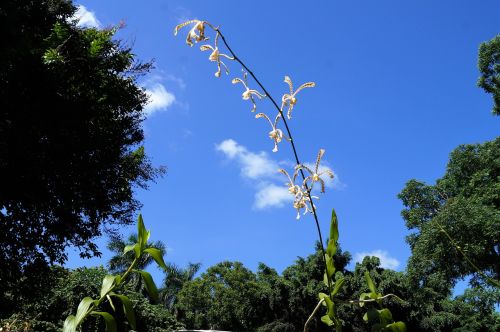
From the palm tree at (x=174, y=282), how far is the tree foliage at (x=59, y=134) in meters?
21.9

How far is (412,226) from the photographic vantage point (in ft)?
57.5

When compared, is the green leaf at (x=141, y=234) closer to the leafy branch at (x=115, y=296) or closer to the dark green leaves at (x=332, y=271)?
the leafy branch at (x=115, y=296)

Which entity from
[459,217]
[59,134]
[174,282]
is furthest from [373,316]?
[174,282]

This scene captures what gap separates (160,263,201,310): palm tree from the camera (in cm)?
3241

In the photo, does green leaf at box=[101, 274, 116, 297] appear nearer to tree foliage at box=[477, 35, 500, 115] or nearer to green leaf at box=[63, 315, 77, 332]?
green leaf at box=[63, 315, 77, 332]

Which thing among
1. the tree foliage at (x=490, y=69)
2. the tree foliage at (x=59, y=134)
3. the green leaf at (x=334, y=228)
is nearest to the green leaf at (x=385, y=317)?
the green leaf at (x=334, y=228)

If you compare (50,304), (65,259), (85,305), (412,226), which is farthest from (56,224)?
(412,226)

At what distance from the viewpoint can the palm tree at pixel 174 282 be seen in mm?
32406

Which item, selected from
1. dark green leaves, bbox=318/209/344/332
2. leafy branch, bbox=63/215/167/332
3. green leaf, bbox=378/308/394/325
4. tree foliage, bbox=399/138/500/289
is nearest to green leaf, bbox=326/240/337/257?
dark green leaves, bbox=318/209/344/332

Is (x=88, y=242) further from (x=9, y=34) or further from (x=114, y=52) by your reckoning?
(x=9, y=34)

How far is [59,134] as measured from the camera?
9.30m

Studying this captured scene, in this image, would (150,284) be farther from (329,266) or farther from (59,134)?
(59,134)

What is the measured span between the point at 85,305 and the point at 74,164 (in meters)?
10.2

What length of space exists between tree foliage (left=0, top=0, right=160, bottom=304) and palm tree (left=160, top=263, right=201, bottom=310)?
21.9 m
